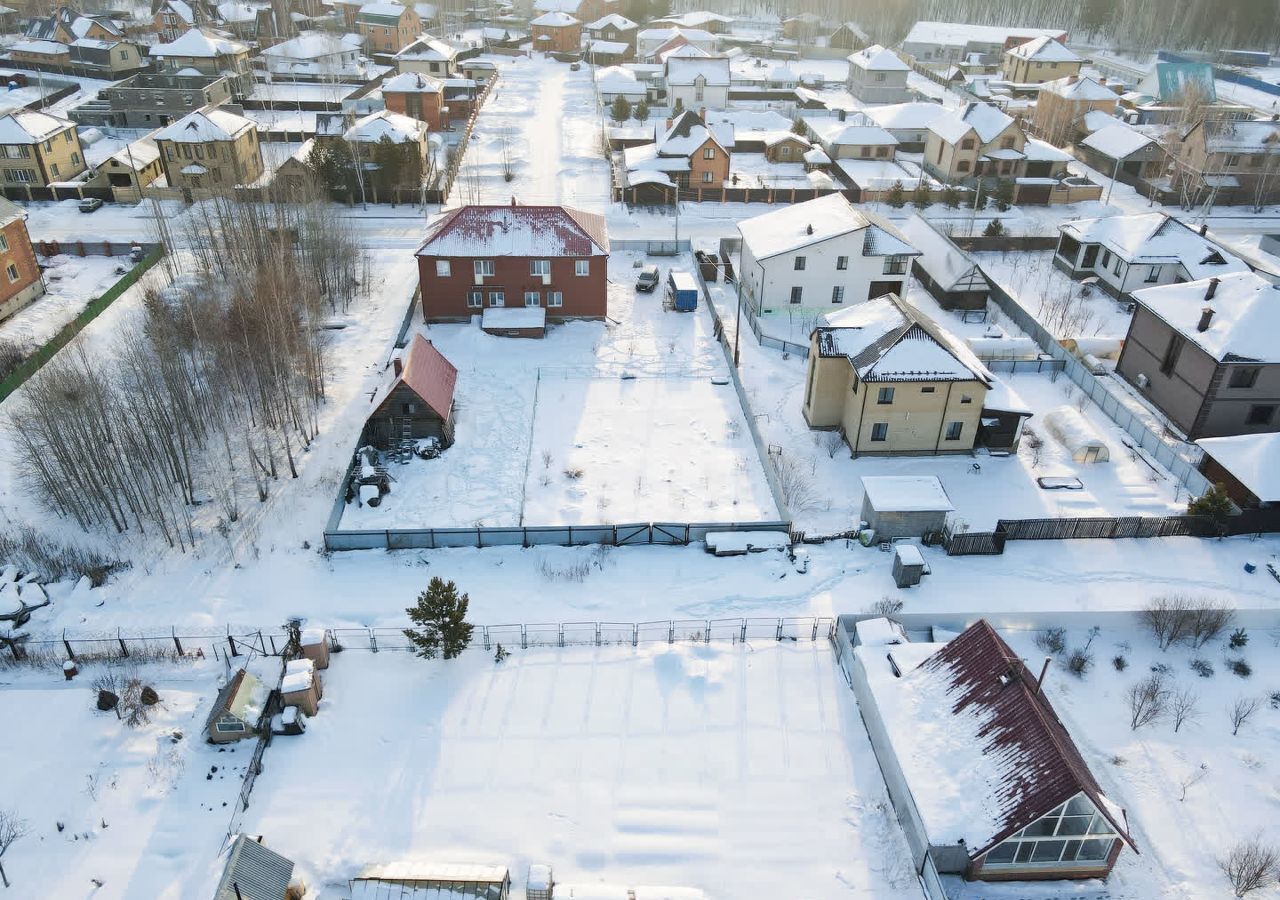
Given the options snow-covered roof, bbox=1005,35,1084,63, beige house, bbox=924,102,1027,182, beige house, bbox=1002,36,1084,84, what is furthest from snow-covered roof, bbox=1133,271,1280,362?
snow-covered roof, bbox=1005,35,1084,63

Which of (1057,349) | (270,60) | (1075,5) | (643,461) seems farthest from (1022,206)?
(1075,5)

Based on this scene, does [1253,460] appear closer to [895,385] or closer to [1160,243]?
[895,385]

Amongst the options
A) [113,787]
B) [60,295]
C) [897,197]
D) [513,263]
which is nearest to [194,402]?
[513,263]

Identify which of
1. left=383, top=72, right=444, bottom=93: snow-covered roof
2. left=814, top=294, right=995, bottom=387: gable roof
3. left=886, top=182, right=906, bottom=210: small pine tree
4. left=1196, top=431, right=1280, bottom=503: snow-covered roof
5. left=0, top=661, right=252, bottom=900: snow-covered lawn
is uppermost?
left=383, top=72, right=444, bottom=93: snow-covered roof

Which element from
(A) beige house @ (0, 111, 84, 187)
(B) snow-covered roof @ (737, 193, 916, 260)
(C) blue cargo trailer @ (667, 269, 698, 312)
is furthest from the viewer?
(A) beige house @ (0, 111, 84, 187)

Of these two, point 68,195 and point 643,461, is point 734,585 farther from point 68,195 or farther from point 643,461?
point 68,195

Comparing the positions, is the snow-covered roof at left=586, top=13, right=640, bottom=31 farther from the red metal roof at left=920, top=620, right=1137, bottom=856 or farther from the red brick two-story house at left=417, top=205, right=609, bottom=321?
the red metal roof at left=920, top=620, right=1137, bottom=856
